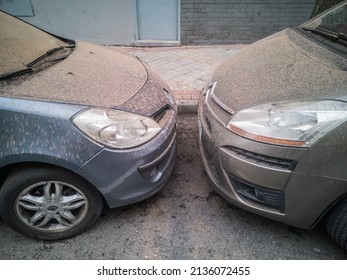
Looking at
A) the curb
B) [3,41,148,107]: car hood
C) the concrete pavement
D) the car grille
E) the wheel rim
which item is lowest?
the curb

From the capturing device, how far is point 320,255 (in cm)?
185

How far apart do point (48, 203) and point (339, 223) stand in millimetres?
1856

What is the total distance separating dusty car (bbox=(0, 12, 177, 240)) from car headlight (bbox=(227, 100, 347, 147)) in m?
0.59

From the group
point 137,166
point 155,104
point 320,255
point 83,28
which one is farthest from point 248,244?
point 83,28

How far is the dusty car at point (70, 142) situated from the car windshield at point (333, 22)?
1606mm

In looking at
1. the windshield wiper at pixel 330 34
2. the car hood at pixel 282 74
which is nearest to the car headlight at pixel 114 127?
the car hood at pixel 282 74

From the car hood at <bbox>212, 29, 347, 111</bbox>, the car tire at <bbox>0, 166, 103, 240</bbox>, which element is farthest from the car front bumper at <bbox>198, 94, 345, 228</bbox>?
the car tire at <bbox>0, 166, 103, 240</bbox>

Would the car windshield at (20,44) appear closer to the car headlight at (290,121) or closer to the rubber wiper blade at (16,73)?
the rubber wiper blade at (16,73)

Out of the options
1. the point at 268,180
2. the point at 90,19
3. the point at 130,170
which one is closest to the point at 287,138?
the point at 268,180

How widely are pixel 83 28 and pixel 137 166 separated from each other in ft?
17.0

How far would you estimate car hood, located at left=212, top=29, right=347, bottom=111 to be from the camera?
1.69 m

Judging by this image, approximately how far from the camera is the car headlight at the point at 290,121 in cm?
151

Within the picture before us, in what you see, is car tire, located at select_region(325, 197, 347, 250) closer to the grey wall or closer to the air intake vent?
the air intake vent

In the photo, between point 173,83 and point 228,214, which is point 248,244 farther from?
point 173,83
